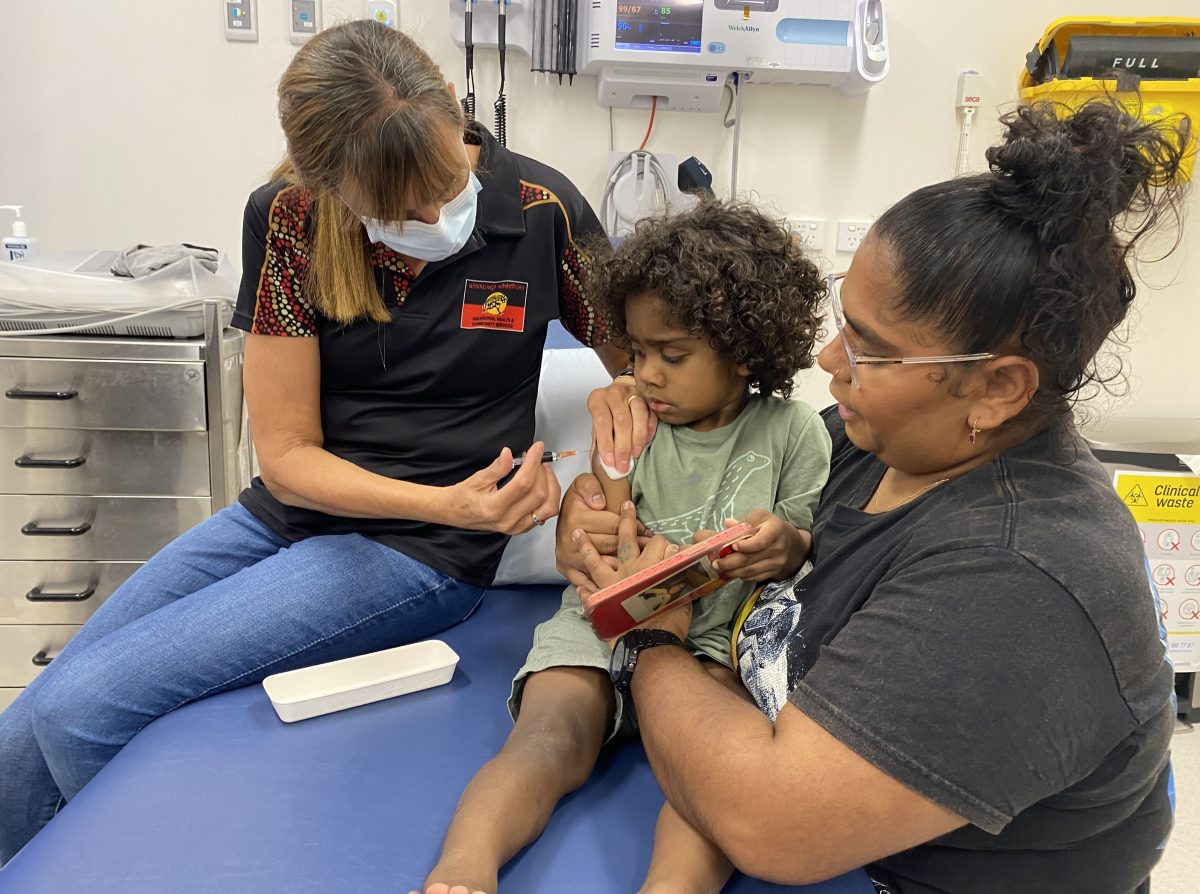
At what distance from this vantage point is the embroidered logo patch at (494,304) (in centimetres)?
135

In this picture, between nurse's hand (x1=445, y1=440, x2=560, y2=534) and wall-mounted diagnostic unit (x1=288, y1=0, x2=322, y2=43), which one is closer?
nurse's hand (x1=445, y1=440, x2=560, y2=534)

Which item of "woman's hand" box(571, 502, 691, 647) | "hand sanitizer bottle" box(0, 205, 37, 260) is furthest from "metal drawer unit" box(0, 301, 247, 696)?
"woman's hand" box(571, 502, 691, 647)

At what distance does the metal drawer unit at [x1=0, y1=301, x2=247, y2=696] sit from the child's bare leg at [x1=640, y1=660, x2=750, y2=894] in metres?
1.51

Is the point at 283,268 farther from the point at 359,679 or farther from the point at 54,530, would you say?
the point at 54,530

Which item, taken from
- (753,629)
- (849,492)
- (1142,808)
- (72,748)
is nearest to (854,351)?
(849,492)

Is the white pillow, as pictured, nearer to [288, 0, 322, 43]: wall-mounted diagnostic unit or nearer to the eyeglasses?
the eyeglasses

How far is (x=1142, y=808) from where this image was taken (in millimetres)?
820

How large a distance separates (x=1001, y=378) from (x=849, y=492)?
33cm

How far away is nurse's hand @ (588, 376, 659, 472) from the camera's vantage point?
1.30 meters

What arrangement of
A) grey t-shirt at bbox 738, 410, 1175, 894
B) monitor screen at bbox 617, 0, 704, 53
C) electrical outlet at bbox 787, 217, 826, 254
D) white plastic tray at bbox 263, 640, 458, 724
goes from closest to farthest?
grey t-shirt at bbox 738, 410, 1175, 894
white plastic tray at bbox 263, 640, 458, 724
monitor screen at bbox 617, 0, 704, 53
electrical outlet at bbox 787, 217, 826, 254

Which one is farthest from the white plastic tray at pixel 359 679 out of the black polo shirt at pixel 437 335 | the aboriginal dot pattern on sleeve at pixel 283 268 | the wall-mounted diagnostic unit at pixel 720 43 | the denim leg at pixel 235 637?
the wall-mounted diagnostic unit at pixel 720 43

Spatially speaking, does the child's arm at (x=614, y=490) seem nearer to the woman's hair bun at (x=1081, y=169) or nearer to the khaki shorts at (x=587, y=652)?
the khaki shorts at (x=587, y=652)

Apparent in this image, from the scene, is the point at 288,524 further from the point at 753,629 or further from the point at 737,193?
the point at 737,193

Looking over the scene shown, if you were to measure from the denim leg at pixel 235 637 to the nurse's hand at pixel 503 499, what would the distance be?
19 centimetres
